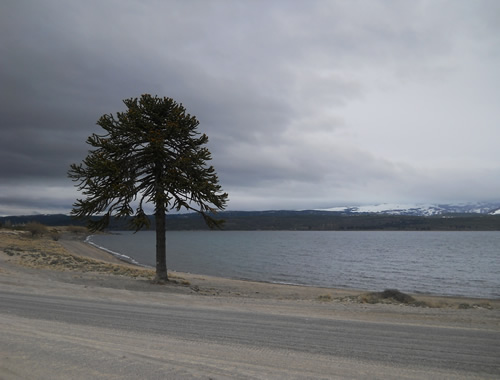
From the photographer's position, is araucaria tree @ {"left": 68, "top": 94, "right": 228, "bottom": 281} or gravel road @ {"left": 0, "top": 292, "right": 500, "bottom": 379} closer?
gravel road @ {"left": 0, "top": 292, "right": 500, "bottom": 379}

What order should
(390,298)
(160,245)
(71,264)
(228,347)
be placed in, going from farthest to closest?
(71,264), (160,245), (390,298), (228,347)

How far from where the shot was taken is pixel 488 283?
3869 cm

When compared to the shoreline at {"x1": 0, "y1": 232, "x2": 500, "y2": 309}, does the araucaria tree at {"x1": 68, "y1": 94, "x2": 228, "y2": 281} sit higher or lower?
higher

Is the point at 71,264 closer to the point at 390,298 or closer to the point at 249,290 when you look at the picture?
the point at 249,290

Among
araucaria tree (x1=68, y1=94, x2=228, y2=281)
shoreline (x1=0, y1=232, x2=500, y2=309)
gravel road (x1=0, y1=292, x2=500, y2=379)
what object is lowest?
shoreline (x1=0, y1=232, x2=500, y2=309)

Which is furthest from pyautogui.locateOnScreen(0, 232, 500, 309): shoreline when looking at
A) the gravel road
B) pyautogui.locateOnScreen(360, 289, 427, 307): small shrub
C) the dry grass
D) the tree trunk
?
the gravel road

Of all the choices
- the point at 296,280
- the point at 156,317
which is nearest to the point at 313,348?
the point at 156,317

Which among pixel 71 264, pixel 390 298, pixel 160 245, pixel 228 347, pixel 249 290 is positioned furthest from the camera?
pixel 71 264

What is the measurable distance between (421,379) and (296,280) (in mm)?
35333

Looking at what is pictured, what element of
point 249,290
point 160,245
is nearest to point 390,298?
point 249,290

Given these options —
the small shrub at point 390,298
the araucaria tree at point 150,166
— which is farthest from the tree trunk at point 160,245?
the small shrub at point 390,298

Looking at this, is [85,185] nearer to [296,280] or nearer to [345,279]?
[296,280]

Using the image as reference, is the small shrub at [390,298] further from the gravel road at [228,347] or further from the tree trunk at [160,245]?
the tree trunk at [160,245]

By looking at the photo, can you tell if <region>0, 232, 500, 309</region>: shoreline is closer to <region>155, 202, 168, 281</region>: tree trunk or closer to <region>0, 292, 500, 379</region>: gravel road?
<region>155, 202, 168, 281</region>: tree trunk
